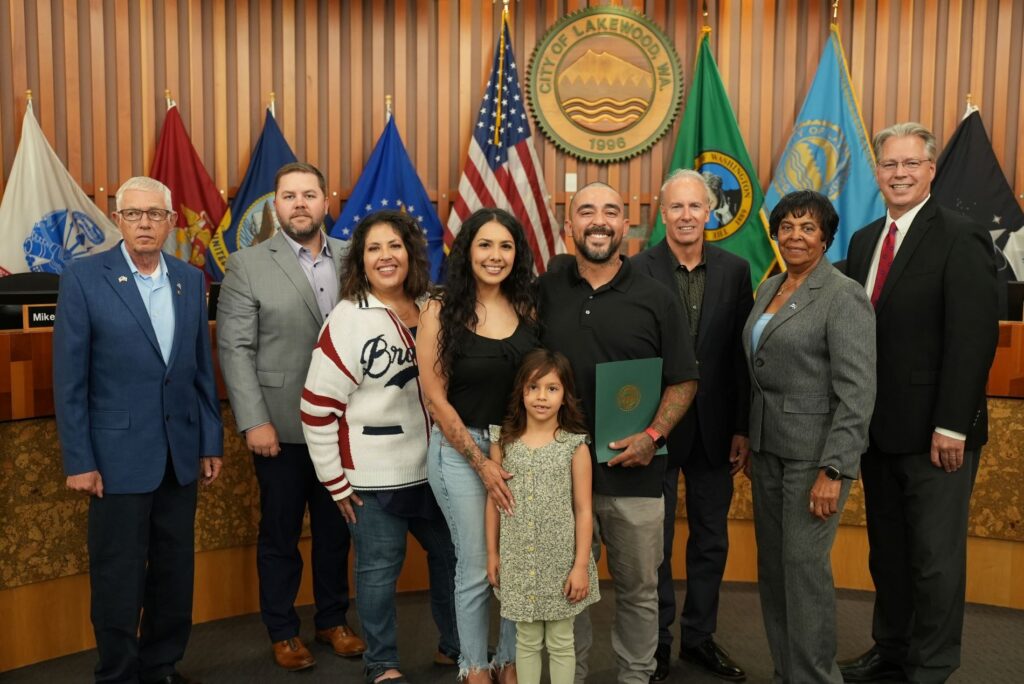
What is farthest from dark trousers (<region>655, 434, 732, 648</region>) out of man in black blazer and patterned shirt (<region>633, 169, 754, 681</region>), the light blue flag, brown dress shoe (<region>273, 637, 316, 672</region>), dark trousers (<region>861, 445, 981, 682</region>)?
the light blue flag

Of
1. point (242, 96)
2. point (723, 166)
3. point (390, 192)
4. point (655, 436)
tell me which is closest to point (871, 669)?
point (655, 436)

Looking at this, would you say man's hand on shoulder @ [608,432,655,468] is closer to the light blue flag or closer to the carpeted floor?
the carpeted floor

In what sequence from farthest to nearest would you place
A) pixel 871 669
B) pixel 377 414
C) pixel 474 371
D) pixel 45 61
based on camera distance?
pixel 45 61
pixel 871 669
pixel 377 414
pixel 474 371

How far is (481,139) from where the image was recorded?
531 centimetres

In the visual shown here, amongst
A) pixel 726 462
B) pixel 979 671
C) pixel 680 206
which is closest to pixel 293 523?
pixel 726 462

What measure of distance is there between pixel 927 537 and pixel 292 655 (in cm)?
225

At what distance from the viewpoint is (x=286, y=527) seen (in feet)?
10.5

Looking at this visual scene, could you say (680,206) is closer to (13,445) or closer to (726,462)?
(726,462)

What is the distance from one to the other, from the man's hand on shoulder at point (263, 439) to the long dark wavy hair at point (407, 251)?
588mm

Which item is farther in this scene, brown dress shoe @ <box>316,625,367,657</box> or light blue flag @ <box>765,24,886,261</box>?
light blue flag @ <box>765,24,886,261</box>

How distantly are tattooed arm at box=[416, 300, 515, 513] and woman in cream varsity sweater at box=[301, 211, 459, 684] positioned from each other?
0.25m

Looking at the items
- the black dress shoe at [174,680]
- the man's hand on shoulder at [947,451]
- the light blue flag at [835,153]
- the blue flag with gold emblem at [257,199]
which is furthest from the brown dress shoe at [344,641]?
the light blue flag at [835,153]

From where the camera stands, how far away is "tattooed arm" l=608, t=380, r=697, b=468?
251cm

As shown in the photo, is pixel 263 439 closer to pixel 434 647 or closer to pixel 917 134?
pixel 434 647
